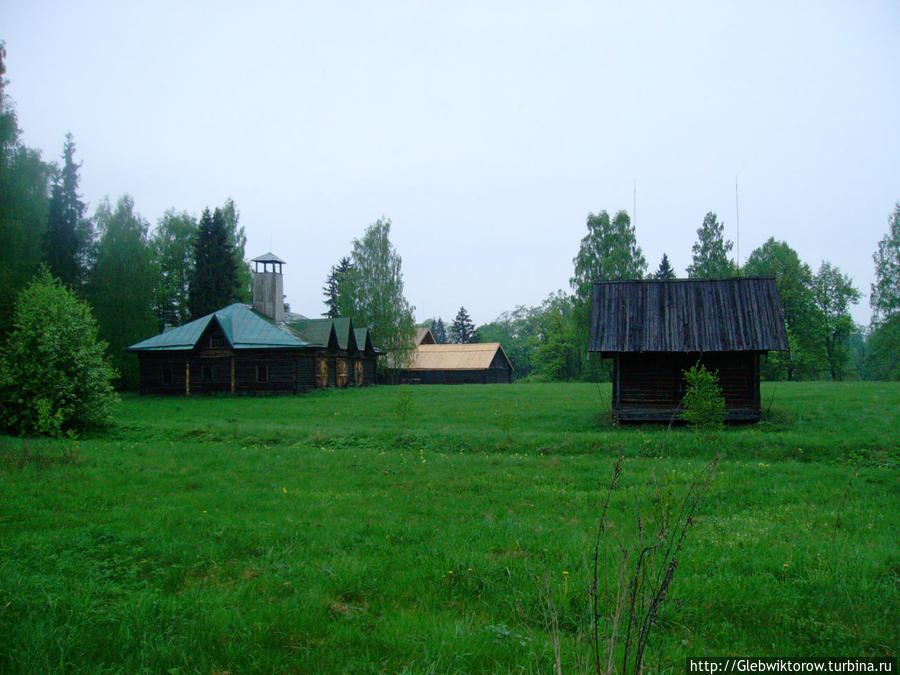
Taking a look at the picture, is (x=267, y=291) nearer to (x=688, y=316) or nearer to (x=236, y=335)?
(x=236, y=335)

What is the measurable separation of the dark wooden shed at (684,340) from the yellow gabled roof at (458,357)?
37.2 meters

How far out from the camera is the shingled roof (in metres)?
20.0

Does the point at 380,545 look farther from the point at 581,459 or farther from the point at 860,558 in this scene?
the point at 581,459

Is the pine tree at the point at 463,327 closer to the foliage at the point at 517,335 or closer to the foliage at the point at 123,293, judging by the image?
the foliage at the point at 517,335

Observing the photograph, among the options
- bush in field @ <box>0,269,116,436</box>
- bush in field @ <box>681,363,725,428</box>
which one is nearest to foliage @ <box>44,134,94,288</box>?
bush in field @ <box>0,269,116,436</box>

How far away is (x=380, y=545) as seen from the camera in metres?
6.47

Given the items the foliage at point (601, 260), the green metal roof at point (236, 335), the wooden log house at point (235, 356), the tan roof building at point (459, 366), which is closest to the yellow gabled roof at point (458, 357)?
the tan roof building at point (459, 366)

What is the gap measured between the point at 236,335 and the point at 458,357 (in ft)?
90.2

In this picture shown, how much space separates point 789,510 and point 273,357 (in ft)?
111

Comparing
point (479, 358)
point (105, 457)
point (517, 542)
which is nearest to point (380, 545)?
point (517, 542)

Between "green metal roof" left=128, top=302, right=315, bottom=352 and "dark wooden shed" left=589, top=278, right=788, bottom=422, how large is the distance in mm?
22783

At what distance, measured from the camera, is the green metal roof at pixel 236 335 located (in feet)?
Answer: 122

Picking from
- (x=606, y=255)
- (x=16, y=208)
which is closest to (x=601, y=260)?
(x=606, y=255)

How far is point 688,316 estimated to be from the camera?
21141mm
